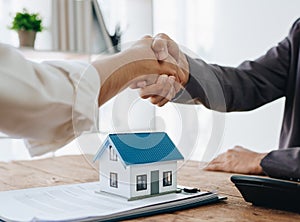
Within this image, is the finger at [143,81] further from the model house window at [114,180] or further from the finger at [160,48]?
the model house window at [114,180]

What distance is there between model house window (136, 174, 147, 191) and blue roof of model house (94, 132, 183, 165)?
0.09 ft

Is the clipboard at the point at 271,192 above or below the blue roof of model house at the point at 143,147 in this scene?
below

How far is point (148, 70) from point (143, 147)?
0.50ft

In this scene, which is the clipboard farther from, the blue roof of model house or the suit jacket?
the suit jacket

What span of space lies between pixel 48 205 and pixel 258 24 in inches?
82.2

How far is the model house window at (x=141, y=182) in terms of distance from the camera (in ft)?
2.84

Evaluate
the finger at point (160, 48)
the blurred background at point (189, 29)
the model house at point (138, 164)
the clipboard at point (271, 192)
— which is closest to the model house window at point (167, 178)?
the model house at point (138, 164)

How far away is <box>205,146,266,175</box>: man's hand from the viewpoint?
129 centimetres

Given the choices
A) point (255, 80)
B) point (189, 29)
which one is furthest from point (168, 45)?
point (189, 29)

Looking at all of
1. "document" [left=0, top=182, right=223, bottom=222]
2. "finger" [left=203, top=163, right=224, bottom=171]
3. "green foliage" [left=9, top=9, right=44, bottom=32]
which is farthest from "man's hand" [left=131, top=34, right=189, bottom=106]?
"green foliage" [left=9, top=9, right=44, bottom=32]

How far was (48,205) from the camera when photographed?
83 cm

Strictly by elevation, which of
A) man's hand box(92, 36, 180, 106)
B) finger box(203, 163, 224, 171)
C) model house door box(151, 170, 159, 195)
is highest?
man's hand box(92, 36, 180, 106)

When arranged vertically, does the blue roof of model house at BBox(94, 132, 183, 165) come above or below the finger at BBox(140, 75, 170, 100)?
below

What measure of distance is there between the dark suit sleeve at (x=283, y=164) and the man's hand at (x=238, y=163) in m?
0.11
